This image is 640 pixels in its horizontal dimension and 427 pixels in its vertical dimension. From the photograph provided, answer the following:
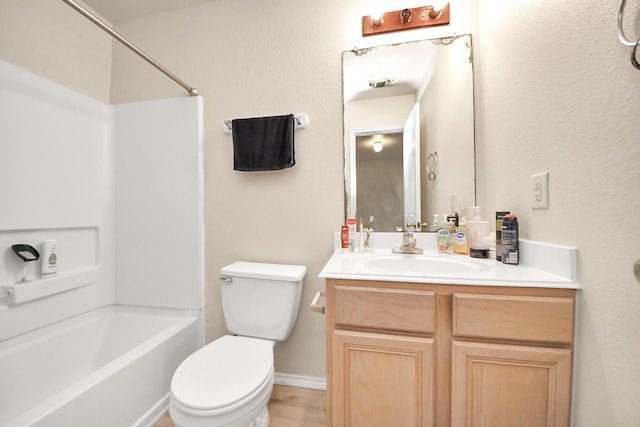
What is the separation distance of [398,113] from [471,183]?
22.3 inches

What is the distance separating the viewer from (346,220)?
1.47 m

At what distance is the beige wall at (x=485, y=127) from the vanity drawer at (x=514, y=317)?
0.19 feet

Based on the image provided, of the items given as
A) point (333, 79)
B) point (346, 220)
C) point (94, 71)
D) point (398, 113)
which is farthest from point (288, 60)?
point (94, 71)

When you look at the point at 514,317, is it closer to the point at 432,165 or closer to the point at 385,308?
the point at 385,308

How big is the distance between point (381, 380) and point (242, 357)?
2.06 feet

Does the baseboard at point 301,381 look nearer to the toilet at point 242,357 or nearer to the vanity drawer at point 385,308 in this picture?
the toilet at point 242,357

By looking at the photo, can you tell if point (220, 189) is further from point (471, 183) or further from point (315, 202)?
point (471, 183)

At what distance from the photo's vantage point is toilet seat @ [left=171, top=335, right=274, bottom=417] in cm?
88

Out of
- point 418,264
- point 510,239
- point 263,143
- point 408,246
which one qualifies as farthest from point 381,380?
point 263,143

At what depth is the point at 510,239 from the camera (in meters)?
1.01

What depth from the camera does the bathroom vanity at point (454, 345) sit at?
0.78 m

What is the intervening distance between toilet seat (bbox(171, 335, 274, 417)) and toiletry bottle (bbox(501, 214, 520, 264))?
1116 millimetres

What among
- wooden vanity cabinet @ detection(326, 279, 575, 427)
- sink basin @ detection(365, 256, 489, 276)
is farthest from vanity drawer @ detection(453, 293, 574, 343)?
sink basin @ detection(365, 256, 489, 276)

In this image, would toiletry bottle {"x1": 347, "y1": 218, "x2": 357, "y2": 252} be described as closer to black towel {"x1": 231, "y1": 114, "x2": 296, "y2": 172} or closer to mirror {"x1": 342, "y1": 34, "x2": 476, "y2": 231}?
mirror {"x1": 342, "y1": 34, "x2": 476, "y2": 231}
